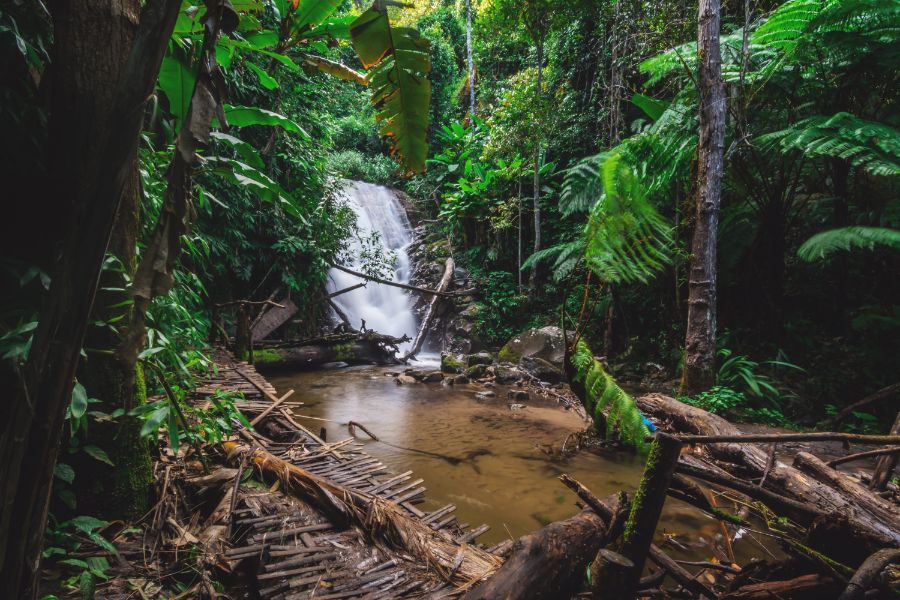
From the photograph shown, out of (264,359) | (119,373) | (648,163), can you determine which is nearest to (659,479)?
(119,373)

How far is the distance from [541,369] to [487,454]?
11.0 ft

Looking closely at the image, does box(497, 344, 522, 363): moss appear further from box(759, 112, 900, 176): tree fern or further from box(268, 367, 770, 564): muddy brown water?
box(759, 112, 900, 176): tree fern

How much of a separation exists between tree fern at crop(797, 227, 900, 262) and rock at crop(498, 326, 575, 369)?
12.4ft

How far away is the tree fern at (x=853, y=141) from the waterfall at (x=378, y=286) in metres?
6.80

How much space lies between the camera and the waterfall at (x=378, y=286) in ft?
33.1

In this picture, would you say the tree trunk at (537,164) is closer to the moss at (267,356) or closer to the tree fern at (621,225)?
the moss at (267,356)

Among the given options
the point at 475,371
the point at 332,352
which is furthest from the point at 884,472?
the point at 332,352

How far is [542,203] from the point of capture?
9.88 metres

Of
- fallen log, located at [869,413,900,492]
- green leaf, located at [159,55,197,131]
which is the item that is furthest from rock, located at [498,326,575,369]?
green leaf, located at [159,55,197,131]

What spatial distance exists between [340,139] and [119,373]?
1814 centimetres

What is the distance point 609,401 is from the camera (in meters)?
3.11

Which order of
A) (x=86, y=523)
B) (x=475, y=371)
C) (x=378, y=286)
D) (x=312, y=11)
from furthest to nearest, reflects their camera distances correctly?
(x=378, y=286)
(x=475, y=371)
(x=312, y=11)
(x=86, y=523)

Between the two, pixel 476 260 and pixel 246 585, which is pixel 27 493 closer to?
pixel 246 585

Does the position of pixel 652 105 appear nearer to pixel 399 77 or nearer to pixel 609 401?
pixel 609 401
